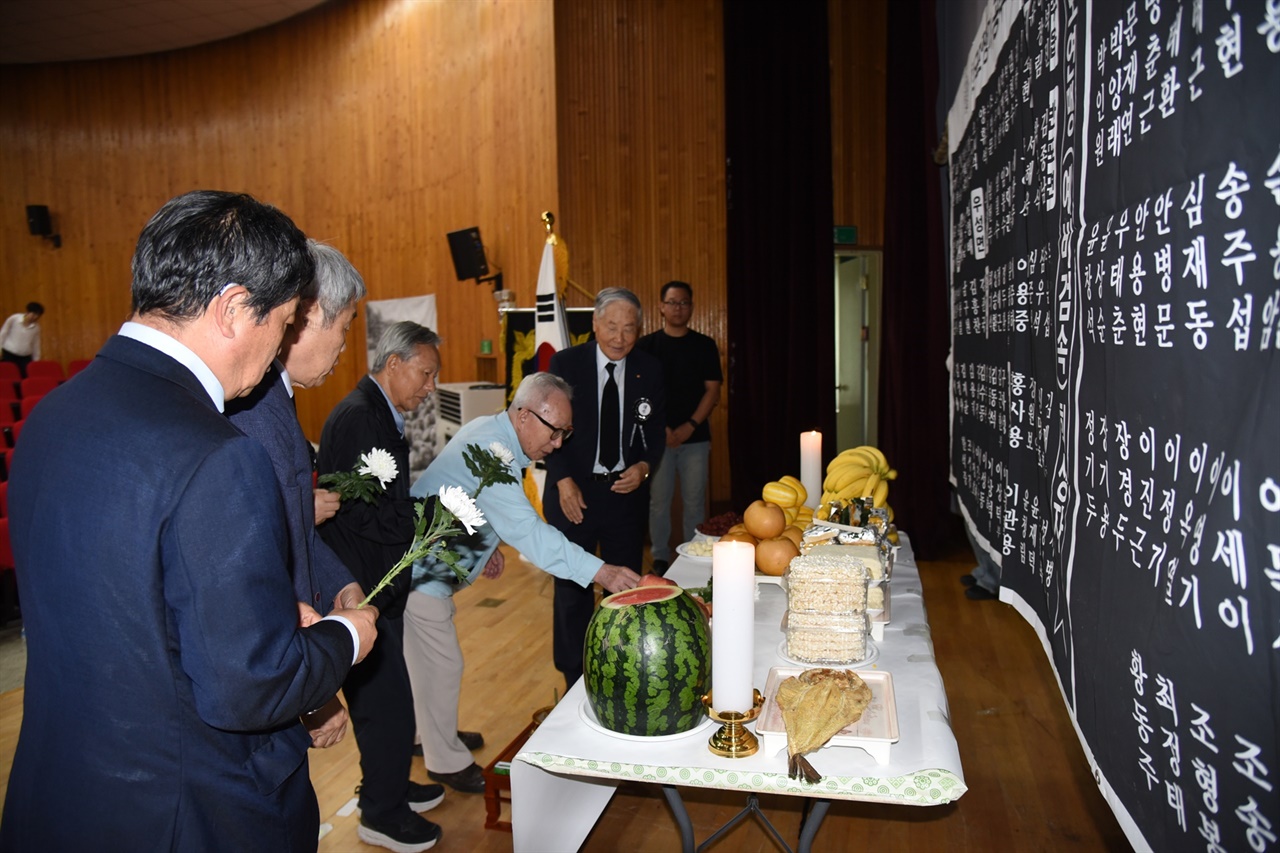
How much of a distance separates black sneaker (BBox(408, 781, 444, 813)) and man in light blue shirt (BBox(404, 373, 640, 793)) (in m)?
0.10

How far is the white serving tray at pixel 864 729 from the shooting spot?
1314mm

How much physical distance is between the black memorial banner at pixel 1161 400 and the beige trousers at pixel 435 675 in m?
1.78

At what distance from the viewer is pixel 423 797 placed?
265 cm

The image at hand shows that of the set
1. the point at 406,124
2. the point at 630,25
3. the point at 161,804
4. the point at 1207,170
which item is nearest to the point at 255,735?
the point at 161,804

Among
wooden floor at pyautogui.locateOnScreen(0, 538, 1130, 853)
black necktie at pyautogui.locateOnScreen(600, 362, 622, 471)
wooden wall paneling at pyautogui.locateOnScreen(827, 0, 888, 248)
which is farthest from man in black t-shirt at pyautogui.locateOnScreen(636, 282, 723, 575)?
wooden wall paneling at pyautogui.locateOnScreen(827, 0, 888, 248)

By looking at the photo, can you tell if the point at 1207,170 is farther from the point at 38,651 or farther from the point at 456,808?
the point at 456,808

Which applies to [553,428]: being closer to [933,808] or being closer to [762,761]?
[762,761]

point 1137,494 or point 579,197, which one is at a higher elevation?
point 579,197

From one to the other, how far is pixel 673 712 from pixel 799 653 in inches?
14.2

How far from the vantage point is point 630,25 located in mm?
6480

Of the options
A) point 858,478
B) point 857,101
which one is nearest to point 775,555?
point 858,478

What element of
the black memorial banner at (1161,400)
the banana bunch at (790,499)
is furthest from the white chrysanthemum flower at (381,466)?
the black memorial banner at (1161,400)

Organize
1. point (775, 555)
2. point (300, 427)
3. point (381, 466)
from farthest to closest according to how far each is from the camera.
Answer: point (775, 555), point (381, 466), point (300, 427)

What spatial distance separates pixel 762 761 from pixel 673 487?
402 centimetres
